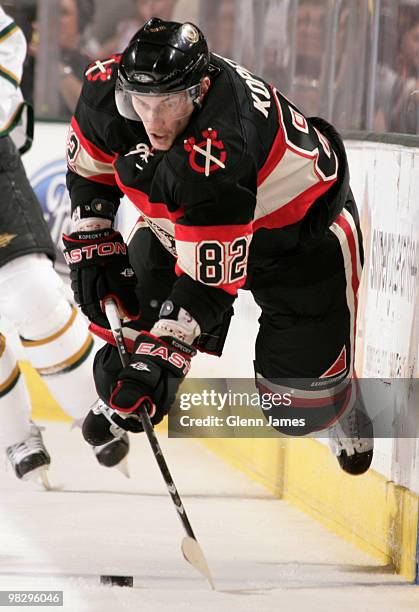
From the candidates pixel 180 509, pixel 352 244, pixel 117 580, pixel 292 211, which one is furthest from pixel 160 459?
pixel 352 244

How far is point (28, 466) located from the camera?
3.33 m

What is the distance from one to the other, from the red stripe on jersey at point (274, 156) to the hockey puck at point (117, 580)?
2.77 feet

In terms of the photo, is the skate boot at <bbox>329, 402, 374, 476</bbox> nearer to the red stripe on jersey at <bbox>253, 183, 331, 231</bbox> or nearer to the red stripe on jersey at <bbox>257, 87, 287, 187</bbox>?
the red stripe on jersey at <bbox>253, 183, 331, 231</bbox>

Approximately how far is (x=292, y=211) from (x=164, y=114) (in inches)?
18.2

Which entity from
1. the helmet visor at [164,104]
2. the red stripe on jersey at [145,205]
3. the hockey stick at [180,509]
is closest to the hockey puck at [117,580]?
the hockey stick at [180,509]

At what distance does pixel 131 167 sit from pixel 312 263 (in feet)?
1.68

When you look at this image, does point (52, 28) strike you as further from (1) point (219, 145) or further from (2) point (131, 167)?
(1) point (219, 145)

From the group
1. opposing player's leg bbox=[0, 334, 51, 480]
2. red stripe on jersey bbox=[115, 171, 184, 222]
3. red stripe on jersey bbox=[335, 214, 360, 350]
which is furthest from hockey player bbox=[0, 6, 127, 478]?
red stripe on jersey bbox=[115, 171, 184, 222]

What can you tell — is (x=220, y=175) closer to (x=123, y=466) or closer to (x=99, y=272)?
(x=99, y=272)

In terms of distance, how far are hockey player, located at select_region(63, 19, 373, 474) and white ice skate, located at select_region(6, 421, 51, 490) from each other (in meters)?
0.61

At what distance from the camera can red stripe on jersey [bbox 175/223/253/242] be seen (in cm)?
215

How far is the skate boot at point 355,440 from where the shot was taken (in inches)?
115

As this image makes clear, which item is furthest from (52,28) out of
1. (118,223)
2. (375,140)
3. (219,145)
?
(219,145)

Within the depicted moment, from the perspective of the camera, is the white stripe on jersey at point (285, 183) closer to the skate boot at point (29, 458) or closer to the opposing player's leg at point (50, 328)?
the opposing player's leg at point (50, 328)
